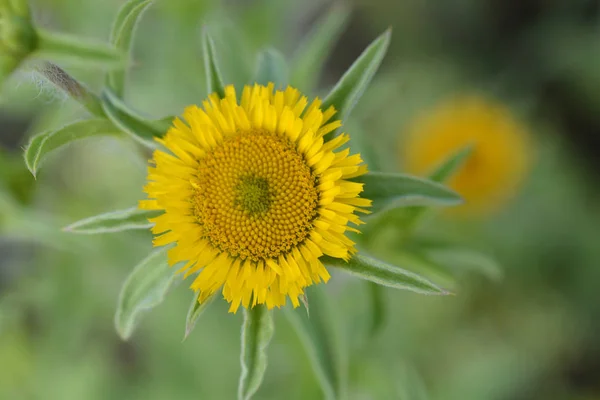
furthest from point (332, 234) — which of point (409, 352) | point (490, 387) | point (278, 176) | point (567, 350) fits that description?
point (567, 350)

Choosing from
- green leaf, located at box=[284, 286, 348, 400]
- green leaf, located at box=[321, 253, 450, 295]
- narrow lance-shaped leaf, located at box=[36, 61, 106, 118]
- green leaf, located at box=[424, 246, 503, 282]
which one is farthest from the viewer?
green leaf, located at box=[424, 246, 503, 282]

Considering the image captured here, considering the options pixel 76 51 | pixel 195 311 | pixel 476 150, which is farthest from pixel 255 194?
pixel 476 150

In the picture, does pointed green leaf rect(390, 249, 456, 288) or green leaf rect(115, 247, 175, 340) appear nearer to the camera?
green leaf rect(115, 247, 175, 340)

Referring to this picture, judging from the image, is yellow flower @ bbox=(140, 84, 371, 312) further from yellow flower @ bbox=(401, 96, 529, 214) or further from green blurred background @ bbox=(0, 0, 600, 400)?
yellow flower @ bbox=(401, 96, 529, 214)

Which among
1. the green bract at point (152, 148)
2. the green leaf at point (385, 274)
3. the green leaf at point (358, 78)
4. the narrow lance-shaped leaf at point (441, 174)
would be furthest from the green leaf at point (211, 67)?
the narrow lance-shaped leaf at point (441, 174)

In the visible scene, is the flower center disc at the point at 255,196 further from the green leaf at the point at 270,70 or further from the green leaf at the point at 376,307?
the green leaf at the point at 376,307

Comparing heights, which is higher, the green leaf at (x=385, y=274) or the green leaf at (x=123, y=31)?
the green leaf at (x=123, y=31)

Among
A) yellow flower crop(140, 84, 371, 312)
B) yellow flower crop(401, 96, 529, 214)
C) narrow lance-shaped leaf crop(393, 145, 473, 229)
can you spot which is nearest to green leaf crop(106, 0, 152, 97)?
yellow flower crop(140, 84, 371, 312)
